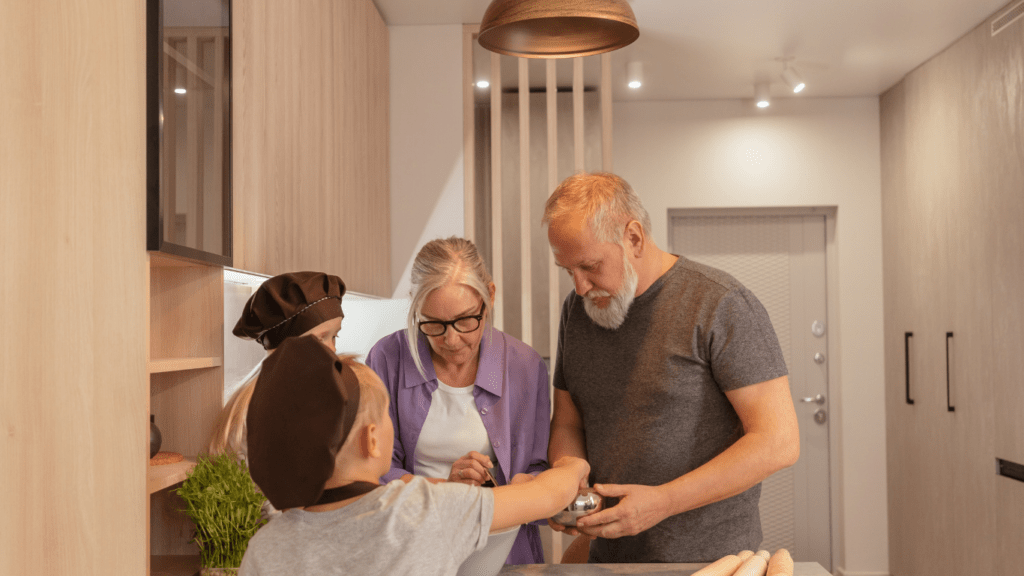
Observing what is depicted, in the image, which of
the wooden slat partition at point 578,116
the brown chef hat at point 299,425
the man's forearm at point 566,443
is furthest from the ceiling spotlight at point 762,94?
the brown chef hat at point 299,425

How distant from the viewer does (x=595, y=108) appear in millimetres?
4113

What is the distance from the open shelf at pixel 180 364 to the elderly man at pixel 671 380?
28.5 inches

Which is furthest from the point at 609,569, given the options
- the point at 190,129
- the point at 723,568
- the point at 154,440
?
the point at 190,129

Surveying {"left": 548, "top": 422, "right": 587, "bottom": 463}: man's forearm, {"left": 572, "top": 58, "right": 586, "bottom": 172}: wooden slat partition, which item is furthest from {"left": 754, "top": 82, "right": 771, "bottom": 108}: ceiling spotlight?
{"left": 548, "top": 422, "right": 587, "bottom": 463}: man's forearm

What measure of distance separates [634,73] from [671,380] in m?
2.72

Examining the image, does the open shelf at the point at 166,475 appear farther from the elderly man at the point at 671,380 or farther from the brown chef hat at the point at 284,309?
the elderly man at the point at 671,380

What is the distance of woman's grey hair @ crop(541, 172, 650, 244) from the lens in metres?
1.58

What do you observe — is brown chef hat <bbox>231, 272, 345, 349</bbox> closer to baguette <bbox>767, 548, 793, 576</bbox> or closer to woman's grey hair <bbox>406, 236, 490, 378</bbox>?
woman's grey hair <bbox>406, 236, 490, 378</bbox>

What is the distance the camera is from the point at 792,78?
408 centimetres

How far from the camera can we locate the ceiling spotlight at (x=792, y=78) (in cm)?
405

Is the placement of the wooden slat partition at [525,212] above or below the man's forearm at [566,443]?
above

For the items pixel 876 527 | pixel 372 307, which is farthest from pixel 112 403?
pixel 876 527

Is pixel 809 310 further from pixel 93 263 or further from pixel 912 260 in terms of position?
pixel 93 263

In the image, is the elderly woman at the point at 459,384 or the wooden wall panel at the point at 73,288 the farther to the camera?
the elderly woman at the point at 459,384
